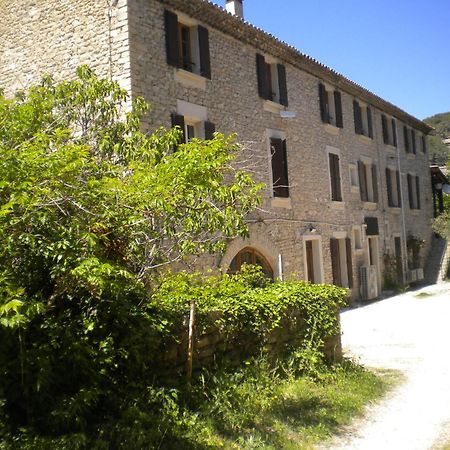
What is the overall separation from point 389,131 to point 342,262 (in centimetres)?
724

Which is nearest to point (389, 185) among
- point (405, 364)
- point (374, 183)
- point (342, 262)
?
point (374, 183)

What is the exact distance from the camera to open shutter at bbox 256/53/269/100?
1205 centimetres

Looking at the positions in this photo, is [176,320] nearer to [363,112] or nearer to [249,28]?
[249,28]

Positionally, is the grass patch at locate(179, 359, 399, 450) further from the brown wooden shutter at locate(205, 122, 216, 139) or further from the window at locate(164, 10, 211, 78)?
the window at locate(164, 10, 211, 78)

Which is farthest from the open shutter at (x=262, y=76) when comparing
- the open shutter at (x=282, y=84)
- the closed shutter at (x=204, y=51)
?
the closed shutter at (x=204, y=51)

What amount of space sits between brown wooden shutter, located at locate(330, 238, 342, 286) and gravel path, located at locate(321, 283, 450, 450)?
3.59 ft

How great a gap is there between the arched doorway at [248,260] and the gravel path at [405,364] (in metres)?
2.34

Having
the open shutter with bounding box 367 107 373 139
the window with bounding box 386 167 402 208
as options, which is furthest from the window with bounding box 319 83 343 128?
the window with bounding box 386 167 402 208

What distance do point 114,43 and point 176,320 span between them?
592 centimetres

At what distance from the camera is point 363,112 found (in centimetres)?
1797

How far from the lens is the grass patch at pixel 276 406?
4.68 m

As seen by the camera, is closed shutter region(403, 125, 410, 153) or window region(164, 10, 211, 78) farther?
→ closed shutter region(403, 125, 410, 153)

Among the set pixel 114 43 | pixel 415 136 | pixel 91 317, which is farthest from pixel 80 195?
pixel 415 136

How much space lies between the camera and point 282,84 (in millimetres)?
12945
